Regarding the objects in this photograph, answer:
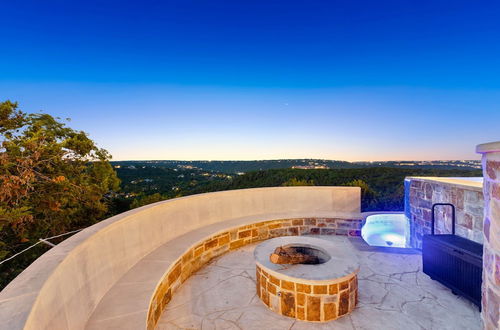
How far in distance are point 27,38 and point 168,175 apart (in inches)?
471

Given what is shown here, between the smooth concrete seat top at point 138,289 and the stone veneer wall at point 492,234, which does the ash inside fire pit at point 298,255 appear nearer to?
the smooth concrete seat top at point 138,289

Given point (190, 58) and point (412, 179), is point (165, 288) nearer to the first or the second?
point (412, 179)

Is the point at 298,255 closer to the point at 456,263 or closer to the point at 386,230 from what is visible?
the point at 456,263

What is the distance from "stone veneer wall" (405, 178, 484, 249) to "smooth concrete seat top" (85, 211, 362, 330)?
418 cm

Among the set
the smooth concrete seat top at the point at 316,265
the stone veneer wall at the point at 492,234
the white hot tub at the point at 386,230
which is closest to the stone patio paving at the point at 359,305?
the smooth concrete seat top at the point at 316,265

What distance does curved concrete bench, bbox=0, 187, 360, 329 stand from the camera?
139 centimetres

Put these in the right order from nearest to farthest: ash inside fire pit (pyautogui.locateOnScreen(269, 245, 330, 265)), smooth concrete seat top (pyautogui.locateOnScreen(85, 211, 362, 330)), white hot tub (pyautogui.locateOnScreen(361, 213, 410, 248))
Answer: smooth concrete seat top (pyautogui.locateOnScreen(85, 211, 362, 330))
ash inside fire pit (pyautogui.locateOnScreen(269, 245, 330, 265))
white hot tub (pyautogui.locateOnScreen(361, 213, 410, 248))

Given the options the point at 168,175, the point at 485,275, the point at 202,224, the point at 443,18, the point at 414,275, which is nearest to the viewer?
the point at 485,275

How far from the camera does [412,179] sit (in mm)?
5285

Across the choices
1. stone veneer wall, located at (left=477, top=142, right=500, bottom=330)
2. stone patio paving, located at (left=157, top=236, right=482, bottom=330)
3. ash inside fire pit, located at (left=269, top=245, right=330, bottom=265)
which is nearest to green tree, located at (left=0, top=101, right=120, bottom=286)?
stone patio paving, located at (left=157, top=236, right=482, bottom=330)

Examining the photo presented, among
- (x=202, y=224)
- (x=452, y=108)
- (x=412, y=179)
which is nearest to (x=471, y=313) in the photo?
(x=412, y=179)

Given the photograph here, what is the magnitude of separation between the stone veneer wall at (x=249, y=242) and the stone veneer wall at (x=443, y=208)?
3.91ft

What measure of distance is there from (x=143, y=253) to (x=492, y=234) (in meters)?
3.49

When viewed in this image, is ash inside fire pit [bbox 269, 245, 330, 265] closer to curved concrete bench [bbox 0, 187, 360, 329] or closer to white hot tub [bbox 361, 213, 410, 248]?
curved concrete bench [bbox 0, 187, 360, 329]
